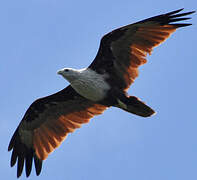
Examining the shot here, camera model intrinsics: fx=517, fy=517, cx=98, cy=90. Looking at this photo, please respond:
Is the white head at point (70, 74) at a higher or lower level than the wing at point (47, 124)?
higher

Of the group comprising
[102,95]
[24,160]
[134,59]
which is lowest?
[24,160]

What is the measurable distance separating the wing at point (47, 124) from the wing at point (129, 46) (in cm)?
132

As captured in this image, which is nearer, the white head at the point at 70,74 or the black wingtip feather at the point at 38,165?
the white head at the point at 70,74

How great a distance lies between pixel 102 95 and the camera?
12719mm

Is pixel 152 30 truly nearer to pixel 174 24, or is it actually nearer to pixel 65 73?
pixel 174 24

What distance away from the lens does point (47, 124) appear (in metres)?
14.6

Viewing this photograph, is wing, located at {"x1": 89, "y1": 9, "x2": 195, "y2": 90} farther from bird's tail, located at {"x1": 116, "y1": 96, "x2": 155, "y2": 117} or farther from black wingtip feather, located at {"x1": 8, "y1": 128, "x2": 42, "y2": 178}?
black wingtip feather, located at {"x1": 8, "y1": 128, "x2": 42, "y2": 178}

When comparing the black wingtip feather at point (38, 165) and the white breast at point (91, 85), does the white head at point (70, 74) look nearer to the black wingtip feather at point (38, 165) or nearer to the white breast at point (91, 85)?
the white breast at point (91, 85)

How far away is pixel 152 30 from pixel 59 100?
3268 millimetres

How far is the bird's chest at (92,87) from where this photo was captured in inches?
494

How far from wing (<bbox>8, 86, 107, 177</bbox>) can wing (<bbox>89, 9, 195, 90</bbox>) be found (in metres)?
1.32

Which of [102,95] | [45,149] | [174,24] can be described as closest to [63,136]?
[45,149]

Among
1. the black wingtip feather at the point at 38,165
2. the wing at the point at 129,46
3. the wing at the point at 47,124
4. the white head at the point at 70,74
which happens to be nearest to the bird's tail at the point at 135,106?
the wing at the point at 129,46

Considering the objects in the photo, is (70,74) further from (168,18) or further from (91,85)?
(168,18)
